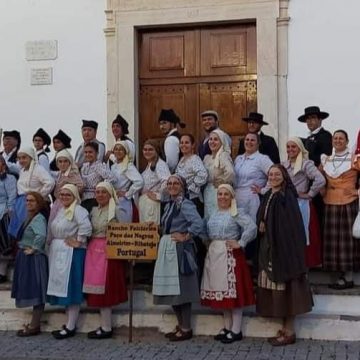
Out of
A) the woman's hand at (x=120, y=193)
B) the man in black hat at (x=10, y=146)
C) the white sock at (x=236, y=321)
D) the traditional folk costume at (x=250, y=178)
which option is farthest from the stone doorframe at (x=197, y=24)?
the white sock at (x=236, y=321)

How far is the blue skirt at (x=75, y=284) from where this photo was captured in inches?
302

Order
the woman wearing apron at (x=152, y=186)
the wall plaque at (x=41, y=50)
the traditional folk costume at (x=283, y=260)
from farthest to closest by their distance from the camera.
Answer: the wall plaque at (x=41, y=50), the woman wearing apron at (x=152, y=186), the traditional folk costume at (x=283, y=260)

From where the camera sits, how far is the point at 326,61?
9.88m

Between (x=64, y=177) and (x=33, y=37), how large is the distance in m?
3.39

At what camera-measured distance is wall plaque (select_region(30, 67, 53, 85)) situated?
10734 millimetres

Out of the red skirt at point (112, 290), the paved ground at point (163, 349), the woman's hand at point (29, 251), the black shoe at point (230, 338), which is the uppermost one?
the woman's hand at point (29, 251)

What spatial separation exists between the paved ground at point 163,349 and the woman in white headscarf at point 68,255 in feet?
1.18

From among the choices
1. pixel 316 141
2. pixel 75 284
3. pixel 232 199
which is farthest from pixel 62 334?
pixel 316 141

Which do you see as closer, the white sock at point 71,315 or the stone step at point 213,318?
the stone step at point 213,318

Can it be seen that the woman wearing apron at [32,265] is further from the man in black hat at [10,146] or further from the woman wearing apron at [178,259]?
the man in black hat at [10,146]

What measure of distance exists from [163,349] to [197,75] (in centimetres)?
456

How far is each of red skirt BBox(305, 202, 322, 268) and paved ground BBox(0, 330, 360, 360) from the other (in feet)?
2.76

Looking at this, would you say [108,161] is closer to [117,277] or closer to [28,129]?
[117,277]

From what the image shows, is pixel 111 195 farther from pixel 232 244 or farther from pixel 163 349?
pixel 163 349
